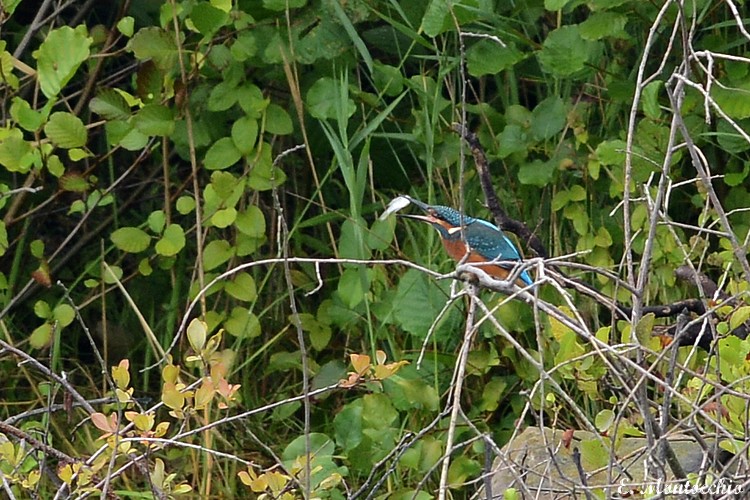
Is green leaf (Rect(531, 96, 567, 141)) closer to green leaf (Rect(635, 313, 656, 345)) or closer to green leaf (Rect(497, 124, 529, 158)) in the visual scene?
green leaf (Rect(497, 124, 529, 158))

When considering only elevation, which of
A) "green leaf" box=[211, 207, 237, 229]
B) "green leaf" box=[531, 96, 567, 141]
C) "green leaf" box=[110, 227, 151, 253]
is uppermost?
"green leaf" box=[531, 96, 567, 141]

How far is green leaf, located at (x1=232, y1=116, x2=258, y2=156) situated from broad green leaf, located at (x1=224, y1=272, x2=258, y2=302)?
0.30 metres

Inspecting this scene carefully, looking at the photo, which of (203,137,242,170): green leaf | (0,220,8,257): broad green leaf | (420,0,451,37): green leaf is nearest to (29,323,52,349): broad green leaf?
(0,220,8,257): broad green leaf

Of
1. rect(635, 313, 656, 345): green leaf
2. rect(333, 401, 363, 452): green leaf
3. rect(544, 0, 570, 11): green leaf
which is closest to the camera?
rect(635, 313, 656, 345): green leaf

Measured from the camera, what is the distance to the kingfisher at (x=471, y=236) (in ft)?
9.17

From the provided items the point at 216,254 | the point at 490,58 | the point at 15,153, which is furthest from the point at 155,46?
the point at 490,58

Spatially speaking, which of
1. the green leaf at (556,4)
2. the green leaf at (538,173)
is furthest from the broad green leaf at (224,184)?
the green leaf at (556,4)

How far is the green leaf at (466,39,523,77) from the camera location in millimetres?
2703

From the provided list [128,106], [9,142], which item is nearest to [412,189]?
[128,106]

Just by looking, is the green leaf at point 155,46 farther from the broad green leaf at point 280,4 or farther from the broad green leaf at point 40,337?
the broad green leaf at point 40,337

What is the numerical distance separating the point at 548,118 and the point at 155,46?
0.95 meters

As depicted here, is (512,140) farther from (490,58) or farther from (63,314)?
(63,314)

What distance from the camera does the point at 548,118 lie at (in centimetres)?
283

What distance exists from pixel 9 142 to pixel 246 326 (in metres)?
0.69
